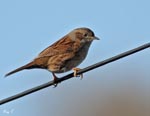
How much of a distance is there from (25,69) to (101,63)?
2.20 metres

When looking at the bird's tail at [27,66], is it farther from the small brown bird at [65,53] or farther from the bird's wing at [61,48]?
the bird's wing at [61,48]

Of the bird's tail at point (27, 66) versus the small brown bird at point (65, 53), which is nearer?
the bird's tail at point (27, 66)

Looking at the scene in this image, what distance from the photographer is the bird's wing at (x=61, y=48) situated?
9336 millimetres

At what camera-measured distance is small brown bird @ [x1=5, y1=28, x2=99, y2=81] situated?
9117 millimetres

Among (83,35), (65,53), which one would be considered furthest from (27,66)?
(83,35)

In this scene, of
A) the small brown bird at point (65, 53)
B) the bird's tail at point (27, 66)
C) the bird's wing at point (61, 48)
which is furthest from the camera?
the bird's wing at point (61, 48)

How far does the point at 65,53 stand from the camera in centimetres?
932

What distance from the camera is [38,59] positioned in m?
9.30

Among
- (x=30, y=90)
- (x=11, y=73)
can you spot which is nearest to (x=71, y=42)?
(x=11, y=73)

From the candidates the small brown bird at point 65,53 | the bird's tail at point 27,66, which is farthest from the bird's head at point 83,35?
the bird's tail at point 27,66

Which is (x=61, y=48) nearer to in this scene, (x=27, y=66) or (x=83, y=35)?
(x=83, y=35)

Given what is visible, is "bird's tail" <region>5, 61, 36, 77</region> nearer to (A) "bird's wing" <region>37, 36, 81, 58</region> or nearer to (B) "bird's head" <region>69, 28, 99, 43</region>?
(A) "bird's wing" <region>37, 36, 81, 58</region>

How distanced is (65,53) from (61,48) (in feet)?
0.42

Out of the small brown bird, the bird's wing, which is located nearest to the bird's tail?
the small brown bird
